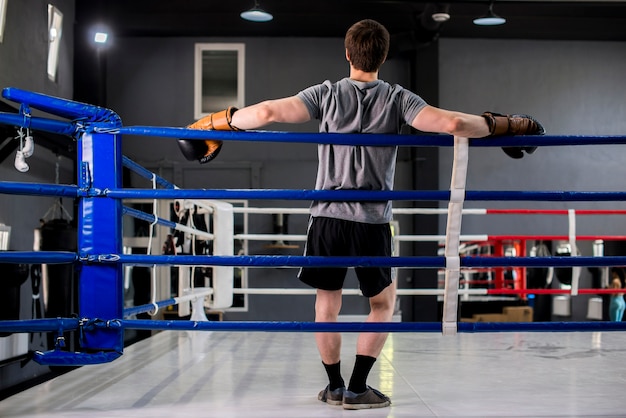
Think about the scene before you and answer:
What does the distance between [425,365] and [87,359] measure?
4.89 feet

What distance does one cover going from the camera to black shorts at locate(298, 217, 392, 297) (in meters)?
2.08

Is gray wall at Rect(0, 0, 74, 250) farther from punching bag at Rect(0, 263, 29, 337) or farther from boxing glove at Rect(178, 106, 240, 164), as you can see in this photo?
boxing glove at Rect(178, 106, 240, 164)

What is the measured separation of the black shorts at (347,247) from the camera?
6.82 feet

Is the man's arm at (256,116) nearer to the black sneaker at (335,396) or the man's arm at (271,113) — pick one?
the man's arm at (271,113)

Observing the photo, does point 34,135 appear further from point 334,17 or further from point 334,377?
point 334,377

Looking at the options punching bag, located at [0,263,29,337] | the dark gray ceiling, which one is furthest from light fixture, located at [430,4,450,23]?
punching bag, located at [0,263,29,337]

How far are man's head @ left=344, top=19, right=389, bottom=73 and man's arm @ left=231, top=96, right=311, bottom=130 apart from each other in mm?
225

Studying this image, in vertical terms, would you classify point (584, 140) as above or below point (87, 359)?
above

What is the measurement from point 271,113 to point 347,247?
1.50 ft

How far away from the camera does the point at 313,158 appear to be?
941 cm

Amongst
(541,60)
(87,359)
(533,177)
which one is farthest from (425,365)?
(541,60)

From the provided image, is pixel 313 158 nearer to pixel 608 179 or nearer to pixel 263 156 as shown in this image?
pixel 263 156

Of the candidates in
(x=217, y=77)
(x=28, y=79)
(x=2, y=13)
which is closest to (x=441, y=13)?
(x=217, y=77)

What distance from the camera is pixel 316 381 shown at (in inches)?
99.4
